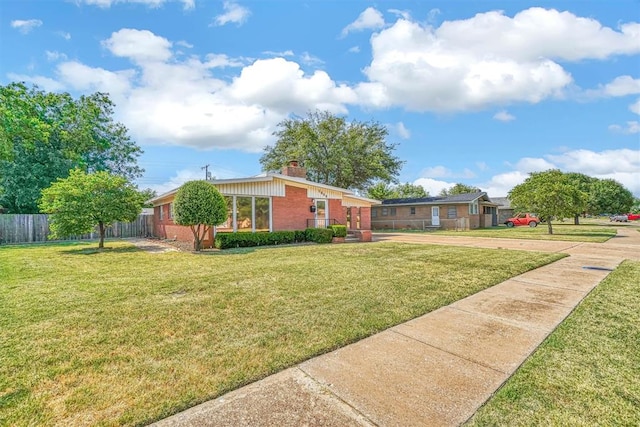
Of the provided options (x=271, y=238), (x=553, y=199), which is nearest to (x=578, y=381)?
(x=271, y=238)

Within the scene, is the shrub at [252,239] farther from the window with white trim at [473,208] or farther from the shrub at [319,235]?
the window with white trim at [473,208]

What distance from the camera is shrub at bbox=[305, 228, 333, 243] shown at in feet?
48.3

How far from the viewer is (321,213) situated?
56.6 ft

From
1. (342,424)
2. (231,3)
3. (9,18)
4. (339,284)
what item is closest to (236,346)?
(342,424)

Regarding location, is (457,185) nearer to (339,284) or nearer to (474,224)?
(474,224)

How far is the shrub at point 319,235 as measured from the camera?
14719mm

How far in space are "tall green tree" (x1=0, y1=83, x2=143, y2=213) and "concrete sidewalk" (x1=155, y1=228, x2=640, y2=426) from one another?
898 inches

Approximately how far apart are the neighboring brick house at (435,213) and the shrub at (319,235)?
16302 mm

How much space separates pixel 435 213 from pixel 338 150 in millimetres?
10870

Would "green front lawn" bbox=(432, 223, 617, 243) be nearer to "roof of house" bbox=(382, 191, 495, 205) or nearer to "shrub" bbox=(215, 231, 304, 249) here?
"roof of house" bbox=(382, 191, 495, 205)

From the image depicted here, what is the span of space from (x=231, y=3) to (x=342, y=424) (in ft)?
39.7

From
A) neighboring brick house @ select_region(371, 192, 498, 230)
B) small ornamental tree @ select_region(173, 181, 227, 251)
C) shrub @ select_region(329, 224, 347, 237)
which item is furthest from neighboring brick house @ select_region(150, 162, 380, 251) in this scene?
neighboring brick house @ select_region(371, 192, 498, 230)

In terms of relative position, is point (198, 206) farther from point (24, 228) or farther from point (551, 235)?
point (551, 235)

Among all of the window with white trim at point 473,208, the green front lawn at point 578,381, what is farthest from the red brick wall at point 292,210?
the window with white trim at point 473,208
